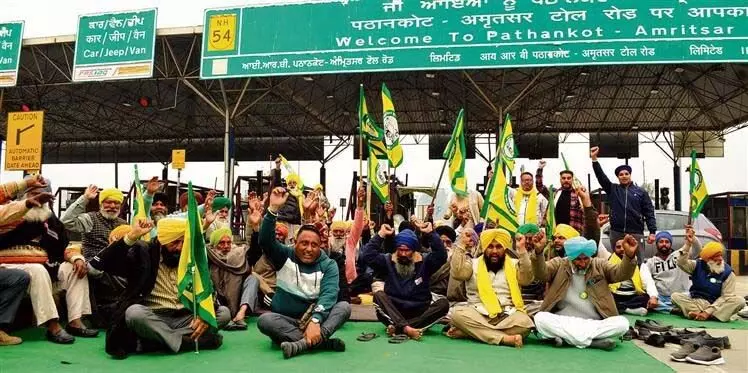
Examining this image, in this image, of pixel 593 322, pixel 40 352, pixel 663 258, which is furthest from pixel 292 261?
pixel 663 258

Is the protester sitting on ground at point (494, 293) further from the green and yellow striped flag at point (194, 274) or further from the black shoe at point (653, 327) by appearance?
the green and yellow striped flag at point (194, 274)

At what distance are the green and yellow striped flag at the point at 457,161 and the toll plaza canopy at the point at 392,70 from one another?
140 inches

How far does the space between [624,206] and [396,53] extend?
16.4 ft

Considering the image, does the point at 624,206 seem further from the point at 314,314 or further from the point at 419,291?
the point at 314,314

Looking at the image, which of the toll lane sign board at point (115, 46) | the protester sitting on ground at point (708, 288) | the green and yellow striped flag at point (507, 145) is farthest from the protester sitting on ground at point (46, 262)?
the toll lane sign board at point (115, 46)

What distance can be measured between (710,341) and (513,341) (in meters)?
1.49

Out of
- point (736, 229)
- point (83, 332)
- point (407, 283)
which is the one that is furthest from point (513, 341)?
point (736, 229)

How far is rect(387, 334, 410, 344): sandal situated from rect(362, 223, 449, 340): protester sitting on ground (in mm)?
30

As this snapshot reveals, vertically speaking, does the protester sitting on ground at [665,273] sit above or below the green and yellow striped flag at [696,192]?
below

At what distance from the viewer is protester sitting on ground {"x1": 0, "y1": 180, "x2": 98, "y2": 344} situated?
181 inches

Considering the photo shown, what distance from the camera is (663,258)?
742 centimetres

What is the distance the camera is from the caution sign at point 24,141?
7422 mm

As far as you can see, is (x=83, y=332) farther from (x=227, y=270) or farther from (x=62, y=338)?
(x=227, y=270)

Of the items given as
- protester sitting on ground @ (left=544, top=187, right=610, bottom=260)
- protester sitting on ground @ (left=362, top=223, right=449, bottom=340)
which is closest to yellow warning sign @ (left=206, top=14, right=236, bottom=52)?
protester sitting on ground @ (left=362, top=223, right=449, bottom=340)
